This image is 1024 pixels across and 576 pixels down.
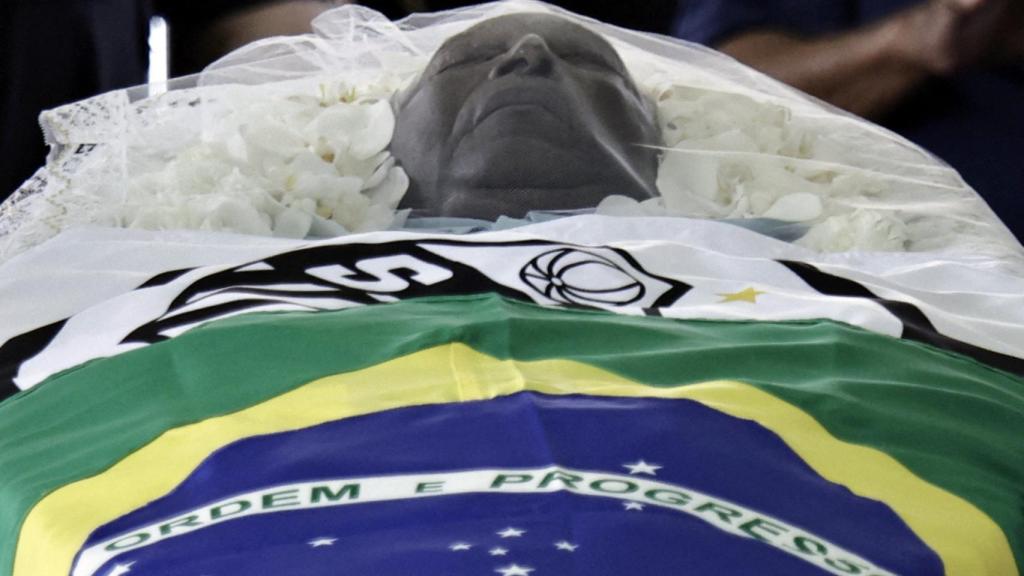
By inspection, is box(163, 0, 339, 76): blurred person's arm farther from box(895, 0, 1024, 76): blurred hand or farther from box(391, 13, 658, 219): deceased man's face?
box(895, 0, 1024, 76): blurred hand

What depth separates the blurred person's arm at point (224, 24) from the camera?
176 centimetres

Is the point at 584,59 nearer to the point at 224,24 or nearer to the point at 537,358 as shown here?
the point at 537,358

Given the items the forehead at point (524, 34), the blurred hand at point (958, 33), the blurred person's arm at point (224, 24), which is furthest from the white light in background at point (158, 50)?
the blurred hand at point (958, 33)

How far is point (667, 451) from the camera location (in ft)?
2.06

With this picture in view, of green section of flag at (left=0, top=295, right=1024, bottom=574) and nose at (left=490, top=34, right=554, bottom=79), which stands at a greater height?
nose at (left=490, top=34, right=554, bottom=79)

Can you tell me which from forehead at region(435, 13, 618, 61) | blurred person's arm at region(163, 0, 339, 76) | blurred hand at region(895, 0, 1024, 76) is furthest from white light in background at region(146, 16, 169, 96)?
blurred hand at region(895, 0, 1024, 76)

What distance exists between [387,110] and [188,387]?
605 mm

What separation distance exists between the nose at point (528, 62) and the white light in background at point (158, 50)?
67 centimetres

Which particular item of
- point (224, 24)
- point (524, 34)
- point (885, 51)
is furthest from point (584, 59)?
point (224, 24)

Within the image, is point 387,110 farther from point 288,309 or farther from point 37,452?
point 37,452

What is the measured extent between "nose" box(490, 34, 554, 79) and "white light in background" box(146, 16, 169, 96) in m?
0.67

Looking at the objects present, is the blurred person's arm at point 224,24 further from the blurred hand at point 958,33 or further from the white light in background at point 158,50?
the blurred hand at point 958,33

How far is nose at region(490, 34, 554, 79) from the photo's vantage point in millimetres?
1234

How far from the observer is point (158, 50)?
181 centimetres
